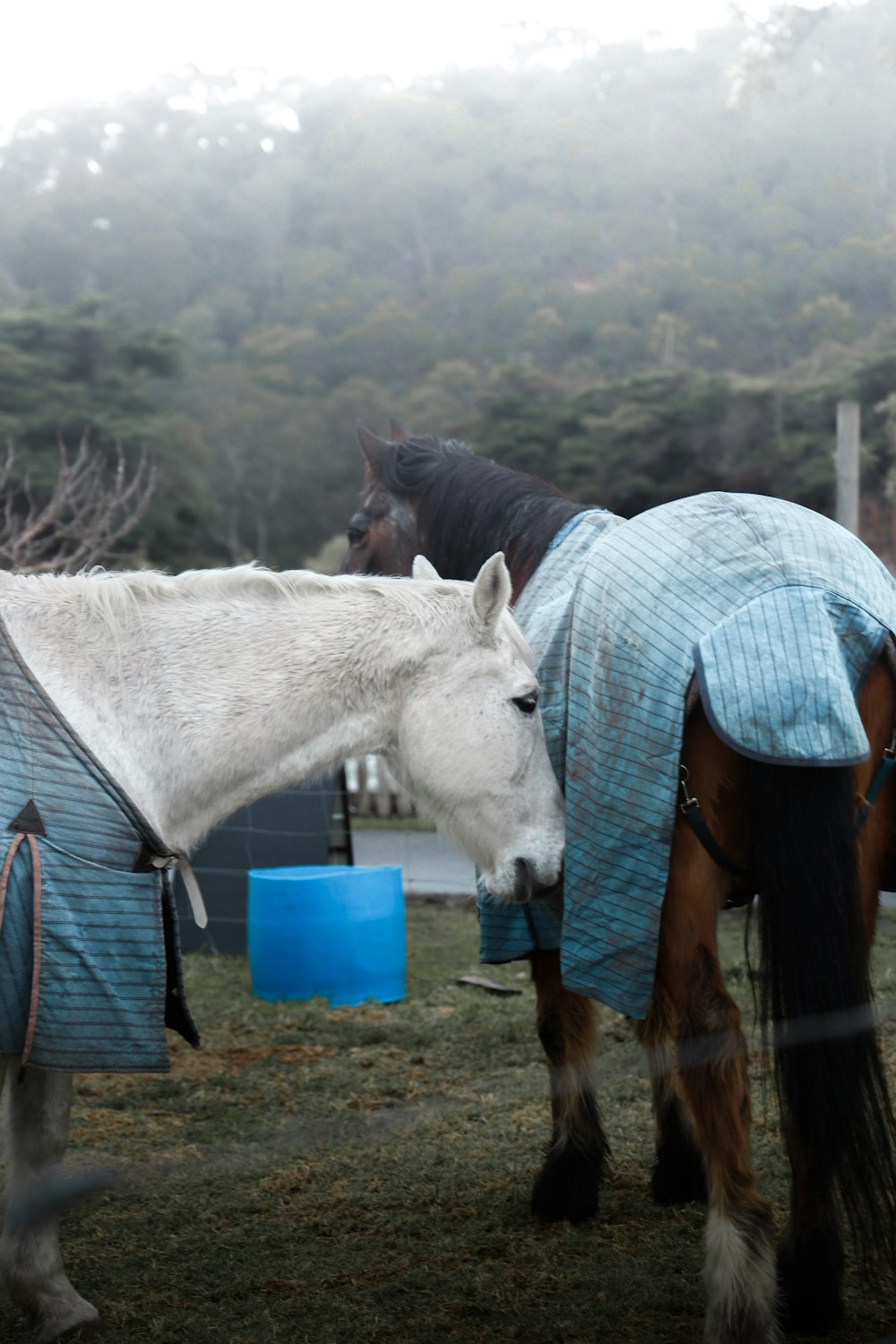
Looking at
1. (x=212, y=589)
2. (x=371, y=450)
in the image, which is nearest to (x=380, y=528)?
(x=371, y=450)

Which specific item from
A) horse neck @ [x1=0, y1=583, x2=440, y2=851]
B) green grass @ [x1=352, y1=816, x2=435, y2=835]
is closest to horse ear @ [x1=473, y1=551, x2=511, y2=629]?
horse neck @ [x1=0, y1=583, x2=440, y2=851]

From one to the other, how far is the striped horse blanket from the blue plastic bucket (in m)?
2.75

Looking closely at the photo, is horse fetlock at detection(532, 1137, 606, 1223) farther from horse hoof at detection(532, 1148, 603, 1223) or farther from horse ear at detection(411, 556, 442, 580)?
horse ear at detection(411, 556, 442, 580)

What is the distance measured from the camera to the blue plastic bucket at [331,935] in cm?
474

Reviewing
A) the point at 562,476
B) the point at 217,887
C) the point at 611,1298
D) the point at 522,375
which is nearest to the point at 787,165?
the point at 522,375

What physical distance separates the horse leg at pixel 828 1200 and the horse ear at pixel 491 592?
2.24ft

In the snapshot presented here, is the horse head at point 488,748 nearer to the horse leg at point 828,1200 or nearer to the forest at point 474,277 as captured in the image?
the horse leg at point 828,1200

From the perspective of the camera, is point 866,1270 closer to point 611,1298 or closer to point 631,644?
point 611,1298

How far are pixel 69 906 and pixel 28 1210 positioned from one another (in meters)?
0.68

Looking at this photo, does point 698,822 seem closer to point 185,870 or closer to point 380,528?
point 185,870

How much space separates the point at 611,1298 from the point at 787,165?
46.6 metres

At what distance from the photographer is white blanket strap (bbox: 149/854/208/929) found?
2.02m

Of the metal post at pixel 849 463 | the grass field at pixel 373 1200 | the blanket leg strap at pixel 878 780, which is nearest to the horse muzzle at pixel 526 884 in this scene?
the blanket leg strap at pixel 878 780

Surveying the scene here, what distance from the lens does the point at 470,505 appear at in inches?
131
